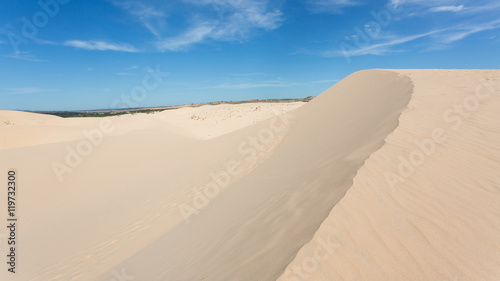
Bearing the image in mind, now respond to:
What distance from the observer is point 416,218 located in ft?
7.31

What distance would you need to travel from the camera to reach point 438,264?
184cm

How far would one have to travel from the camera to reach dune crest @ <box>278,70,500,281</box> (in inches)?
72.4

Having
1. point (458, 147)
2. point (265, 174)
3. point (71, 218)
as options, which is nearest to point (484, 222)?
point (458, 147)

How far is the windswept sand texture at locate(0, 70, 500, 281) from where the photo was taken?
1984 mm

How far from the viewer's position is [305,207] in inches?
110

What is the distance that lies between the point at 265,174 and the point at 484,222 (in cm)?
387

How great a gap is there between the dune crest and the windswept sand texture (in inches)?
0.4

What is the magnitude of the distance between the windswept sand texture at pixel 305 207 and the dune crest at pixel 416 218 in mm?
11

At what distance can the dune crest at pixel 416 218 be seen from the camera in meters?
1.84

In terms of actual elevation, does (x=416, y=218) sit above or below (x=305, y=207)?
below

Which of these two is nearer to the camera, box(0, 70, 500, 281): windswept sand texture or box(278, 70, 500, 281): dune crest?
box(278, 70, 500, 281): dune crest

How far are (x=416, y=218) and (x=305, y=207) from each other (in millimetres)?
1082

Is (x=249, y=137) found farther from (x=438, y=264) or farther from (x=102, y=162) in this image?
(x=438, y=264)

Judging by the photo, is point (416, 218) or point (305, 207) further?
point (305, 207)
